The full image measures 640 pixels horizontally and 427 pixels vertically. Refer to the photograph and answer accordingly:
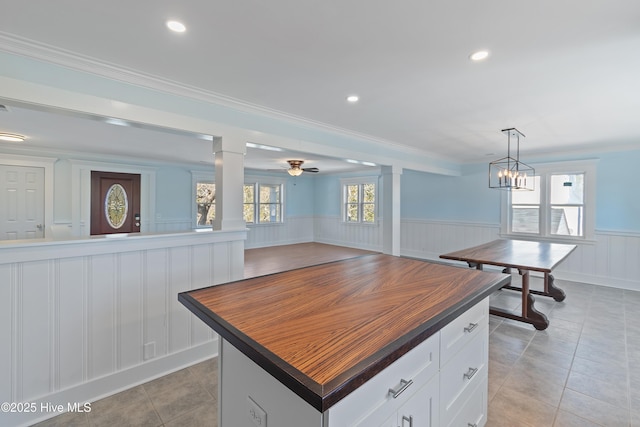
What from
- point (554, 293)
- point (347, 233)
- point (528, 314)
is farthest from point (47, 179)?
point (554, 293)

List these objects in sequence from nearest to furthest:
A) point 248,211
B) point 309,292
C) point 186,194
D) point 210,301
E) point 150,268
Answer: point 210,301, point 309,292, point 150,268, point 186,194, point 248,211

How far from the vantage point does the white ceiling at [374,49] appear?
5.04 feet

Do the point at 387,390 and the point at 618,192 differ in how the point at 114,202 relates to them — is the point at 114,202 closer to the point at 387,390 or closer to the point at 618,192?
the point at 387,390

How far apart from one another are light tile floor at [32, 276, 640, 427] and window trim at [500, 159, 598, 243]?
2.24 metres

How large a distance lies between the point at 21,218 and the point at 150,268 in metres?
4.64

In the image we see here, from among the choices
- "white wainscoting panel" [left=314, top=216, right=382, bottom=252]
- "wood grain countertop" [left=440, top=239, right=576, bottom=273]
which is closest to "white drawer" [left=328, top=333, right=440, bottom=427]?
"wood grain countertop" [left=440, top=239, right=576, bottom=273]

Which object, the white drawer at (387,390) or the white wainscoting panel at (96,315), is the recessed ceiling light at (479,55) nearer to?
the white drawer at (387,390)

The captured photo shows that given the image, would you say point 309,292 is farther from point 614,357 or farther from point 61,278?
point 614,357

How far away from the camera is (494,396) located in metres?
2.13

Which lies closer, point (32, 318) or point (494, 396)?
point (32, 318)

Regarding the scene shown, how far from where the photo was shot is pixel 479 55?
6.50ft

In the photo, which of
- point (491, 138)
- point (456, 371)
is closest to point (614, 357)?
point (456, 371)

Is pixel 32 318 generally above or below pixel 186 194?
below

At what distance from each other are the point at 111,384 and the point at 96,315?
54 centimetres
